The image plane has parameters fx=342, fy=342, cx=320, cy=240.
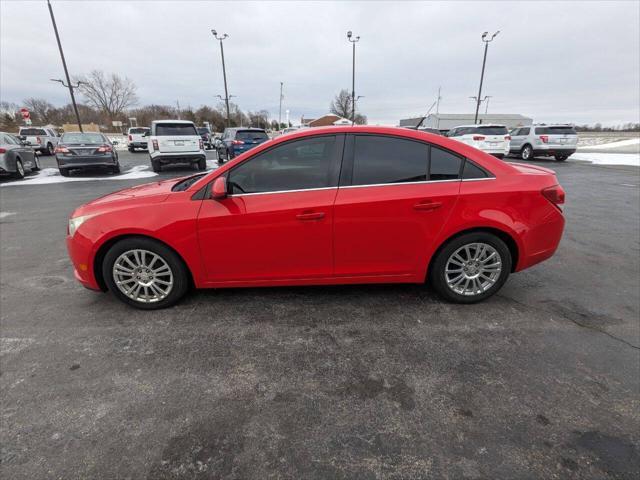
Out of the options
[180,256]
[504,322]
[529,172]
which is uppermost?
[529,172]

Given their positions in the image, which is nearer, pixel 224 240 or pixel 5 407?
pixel 5 407

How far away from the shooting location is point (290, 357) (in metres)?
2.60

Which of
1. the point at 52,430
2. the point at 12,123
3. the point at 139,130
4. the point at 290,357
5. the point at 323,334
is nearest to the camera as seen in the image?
the point at 52,430

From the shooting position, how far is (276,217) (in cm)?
296

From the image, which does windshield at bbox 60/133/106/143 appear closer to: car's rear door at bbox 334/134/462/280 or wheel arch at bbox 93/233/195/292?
wheel arch at bbox 93/233/195/292

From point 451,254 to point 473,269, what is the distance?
0.30 metres

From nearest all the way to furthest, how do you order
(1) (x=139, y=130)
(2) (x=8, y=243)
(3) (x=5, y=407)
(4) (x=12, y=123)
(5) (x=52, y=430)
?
(5) (x=52, y=430)
(3) (x=5, y=407)
(2) (x=8, y=243)
(1) (x=139, y=130)
(4) (x=12, y=123)

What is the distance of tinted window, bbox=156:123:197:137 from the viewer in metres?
12.8

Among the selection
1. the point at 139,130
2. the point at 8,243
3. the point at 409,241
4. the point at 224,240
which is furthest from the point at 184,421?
the point at 139,130

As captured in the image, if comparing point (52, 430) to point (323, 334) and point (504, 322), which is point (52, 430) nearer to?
point (323, 334)

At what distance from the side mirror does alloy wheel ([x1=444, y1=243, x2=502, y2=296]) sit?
213cm

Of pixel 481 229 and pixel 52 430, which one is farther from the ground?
pixel 481 229

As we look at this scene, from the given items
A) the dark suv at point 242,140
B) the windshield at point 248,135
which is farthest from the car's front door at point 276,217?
the windshield at point 248,135

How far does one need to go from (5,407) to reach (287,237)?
2181 millimetres
